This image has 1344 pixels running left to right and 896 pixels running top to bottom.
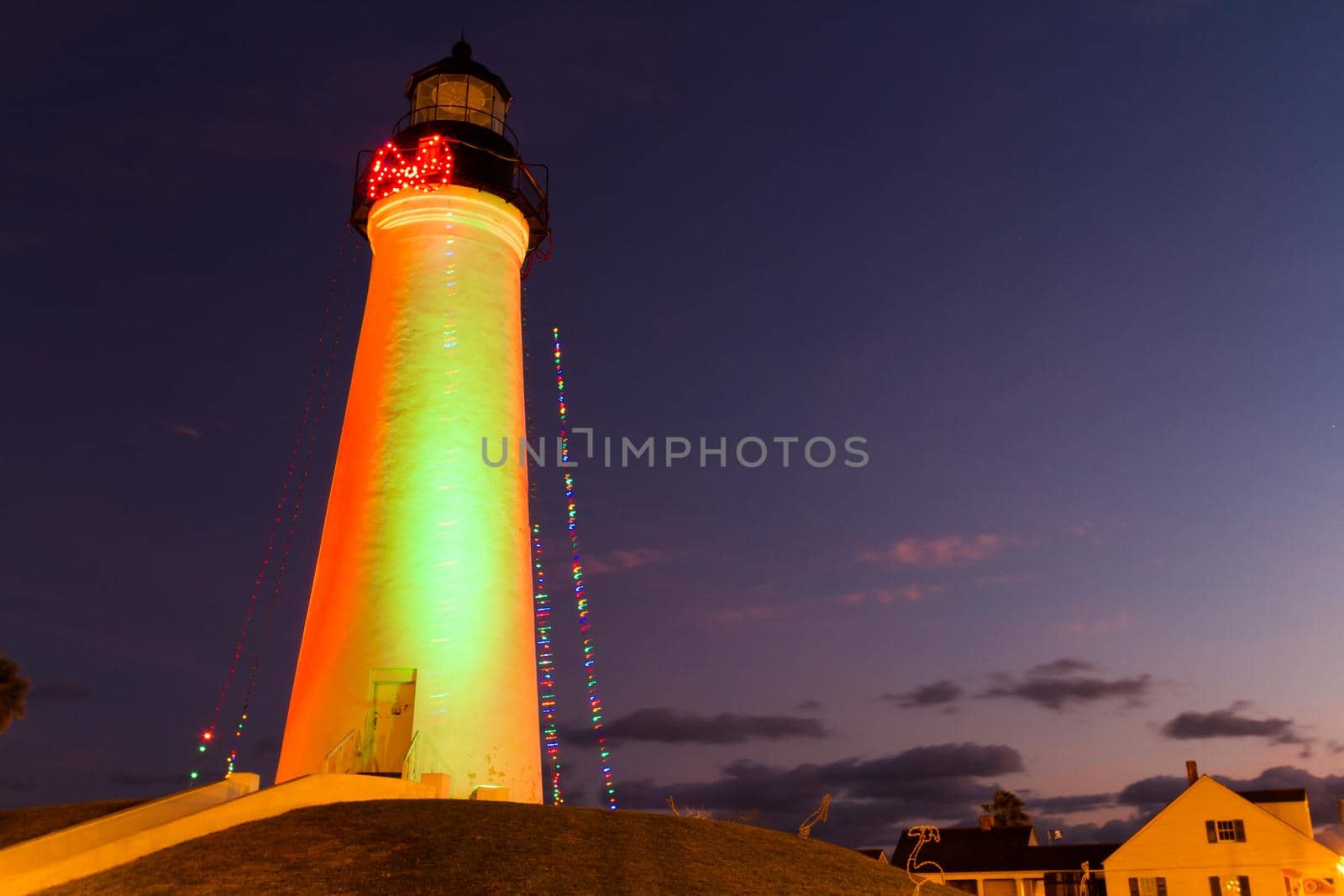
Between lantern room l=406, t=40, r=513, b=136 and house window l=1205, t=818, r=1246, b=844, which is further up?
lantern room l=406, t=40, r=513, b=136

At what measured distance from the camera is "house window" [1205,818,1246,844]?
41188 millimetres

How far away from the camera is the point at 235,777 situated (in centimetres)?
1700

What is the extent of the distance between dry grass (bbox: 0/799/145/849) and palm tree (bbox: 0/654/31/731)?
14.6 feet

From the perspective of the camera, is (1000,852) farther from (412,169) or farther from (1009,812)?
(412,169)

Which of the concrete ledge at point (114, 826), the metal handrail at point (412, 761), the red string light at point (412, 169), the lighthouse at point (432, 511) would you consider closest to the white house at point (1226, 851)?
the lighthouse at point (432, 511)

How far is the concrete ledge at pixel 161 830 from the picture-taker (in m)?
13.8

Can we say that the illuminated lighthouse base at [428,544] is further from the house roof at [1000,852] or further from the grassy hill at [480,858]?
the house roof at [1000,852]

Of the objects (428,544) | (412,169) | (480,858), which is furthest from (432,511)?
(480,858)

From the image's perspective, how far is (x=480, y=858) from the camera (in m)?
14.1

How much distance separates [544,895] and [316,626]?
33.9 feet

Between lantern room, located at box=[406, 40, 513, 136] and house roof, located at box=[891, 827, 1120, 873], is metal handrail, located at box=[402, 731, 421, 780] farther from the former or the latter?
house roof, located at box=[891, 827, 1120, 873]

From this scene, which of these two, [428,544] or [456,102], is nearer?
[428,544]

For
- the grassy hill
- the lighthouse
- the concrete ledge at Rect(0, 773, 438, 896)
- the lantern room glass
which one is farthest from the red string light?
the grassy hill

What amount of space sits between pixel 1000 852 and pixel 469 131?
130 ft
